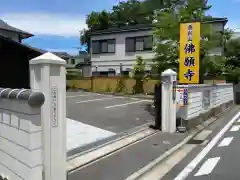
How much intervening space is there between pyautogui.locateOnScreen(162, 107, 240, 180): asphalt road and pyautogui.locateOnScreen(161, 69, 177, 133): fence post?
1.29 m

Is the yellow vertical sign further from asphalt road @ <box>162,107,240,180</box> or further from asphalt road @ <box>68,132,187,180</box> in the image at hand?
asphalt road @ <box>68,132,187,180</box>

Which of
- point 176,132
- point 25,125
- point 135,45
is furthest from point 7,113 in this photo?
point 135,45

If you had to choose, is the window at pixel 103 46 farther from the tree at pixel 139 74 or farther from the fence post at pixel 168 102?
the fence post at pixel 168 102

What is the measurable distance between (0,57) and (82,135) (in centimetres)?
338

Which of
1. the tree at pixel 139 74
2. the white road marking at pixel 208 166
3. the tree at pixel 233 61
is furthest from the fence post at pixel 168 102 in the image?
the tree at pixel 139 74

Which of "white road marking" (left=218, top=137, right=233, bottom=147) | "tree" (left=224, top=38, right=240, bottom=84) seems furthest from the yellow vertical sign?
"tree" (left=224, top=38, right=240, bottom=84)

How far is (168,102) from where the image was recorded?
1033 centimetres

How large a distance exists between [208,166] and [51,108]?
12.2 ft

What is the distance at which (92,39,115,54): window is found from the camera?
33906 mm

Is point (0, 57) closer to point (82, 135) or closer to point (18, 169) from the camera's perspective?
point (82, 135)

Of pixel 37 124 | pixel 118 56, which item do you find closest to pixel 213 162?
pixel 37 124

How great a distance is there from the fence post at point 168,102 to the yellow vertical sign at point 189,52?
2326 millimetres

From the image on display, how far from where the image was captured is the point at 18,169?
456 centimetres

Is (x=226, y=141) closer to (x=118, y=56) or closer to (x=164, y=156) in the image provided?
(x=164, y=156)
